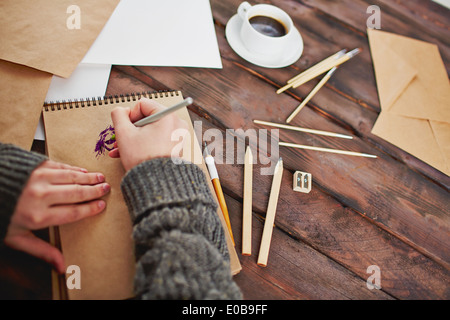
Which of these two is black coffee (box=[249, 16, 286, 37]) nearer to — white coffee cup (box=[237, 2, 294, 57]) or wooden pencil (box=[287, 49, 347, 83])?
white coffee cup (box=[237, 2, 294, 57])

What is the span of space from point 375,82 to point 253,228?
21.3 inches

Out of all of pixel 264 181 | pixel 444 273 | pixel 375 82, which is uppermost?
pixel 375 82

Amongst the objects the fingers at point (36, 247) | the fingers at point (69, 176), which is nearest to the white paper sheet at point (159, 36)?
the fingers at point (69, 176)

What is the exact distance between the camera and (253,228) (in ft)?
1.81

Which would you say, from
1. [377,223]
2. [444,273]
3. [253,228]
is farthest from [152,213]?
[444,273]

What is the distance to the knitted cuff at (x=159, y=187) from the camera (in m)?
0.45

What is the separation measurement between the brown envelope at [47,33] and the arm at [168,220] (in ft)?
0.70

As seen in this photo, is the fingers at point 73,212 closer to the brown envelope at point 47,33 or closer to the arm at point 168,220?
the arm at point 168,220

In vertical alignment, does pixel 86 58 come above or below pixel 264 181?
above

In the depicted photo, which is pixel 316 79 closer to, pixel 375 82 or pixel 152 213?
pixel 375 82

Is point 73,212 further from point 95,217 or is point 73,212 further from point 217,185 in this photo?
point 217,185

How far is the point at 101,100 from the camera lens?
0.58 meters
